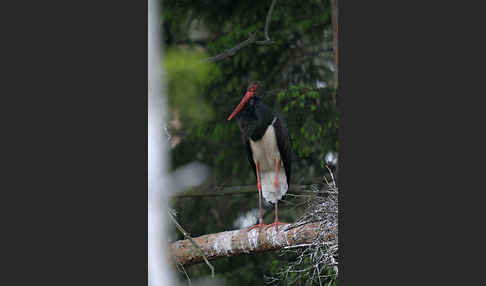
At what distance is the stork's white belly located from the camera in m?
5.86

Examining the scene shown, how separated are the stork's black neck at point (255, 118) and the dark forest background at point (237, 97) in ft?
0.23

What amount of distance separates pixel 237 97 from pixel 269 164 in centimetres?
62

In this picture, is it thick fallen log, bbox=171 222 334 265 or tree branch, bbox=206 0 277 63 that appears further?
tree branch, bbox=206 0 277 63

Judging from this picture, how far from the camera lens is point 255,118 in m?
5.83

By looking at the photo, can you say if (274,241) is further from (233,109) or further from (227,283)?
(233,109)

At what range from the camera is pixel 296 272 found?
224 inches

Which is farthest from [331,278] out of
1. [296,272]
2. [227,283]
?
[227,283]

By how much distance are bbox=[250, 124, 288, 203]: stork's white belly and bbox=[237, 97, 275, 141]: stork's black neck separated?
5cm

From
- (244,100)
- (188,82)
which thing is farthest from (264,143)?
(188,82)

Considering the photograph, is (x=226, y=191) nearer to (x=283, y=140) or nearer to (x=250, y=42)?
(x=283, y=140)

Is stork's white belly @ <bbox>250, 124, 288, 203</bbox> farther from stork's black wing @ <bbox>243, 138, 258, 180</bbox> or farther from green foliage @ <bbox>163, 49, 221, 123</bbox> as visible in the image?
green foliage @ <bbox>163, 49, 221, 123</bbox>

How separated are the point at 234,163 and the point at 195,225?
610 millimetres

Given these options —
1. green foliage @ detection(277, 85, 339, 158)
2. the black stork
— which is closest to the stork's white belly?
the black stork

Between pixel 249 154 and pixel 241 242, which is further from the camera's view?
pixel 249 154
